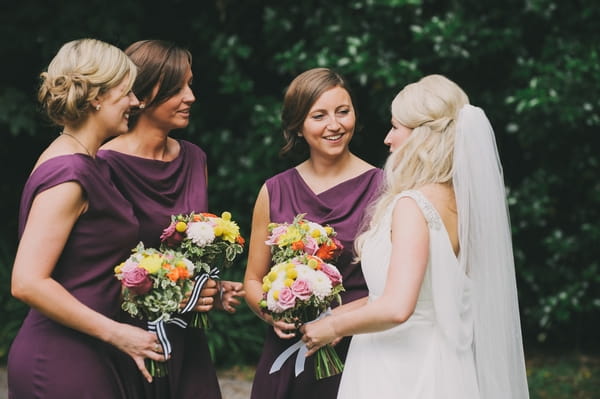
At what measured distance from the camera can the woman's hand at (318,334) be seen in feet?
11.2

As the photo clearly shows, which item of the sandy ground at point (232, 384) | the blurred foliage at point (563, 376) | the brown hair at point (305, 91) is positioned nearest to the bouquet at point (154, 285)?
the brown hair at point (305, 91)

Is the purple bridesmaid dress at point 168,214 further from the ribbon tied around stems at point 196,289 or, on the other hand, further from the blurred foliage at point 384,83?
the blurred foliage at point 384,83

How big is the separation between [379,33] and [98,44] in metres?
4.51

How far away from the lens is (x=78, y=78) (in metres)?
3.11

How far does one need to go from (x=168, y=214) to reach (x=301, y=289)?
861 mm

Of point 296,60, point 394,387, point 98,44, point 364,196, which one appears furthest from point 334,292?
point 296,60

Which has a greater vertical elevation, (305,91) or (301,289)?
(305,91)

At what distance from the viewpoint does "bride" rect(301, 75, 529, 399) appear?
3.26 m

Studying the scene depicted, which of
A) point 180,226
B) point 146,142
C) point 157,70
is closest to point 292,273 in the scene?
point 180,226

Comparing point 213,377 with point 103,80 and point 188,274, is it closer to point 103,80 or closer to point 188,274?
point 188,274

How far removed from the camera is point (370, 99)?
759 cm

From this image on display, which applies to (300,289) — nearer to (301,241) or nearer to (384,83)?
(301,241)

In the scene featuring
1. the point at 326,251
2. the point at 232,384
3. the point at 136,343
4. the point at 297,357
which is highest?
the point at 326,251

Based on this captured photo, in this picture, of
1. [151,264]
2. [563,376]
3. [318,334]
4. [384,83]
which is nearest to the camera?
[151,264]
